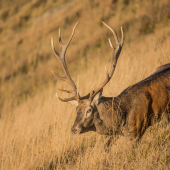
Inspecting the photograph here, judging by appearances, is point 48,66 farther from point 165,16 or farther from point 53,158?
point 53,158

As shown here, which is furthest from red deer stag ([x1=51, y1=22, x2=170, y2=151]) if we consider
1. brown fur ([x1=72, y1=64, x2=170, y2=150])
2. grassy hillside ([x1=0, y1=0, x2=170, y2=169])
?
grassy hillside ([x1=0, y1=0, x2=170, y2=169])

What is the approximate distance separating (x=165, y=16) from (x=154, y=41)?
351cm

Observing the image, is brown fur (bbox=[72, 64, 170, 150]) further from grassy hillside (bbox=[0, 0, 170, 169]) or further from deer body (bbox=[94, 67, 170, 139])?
grassy hillside (bbox=[0, 0, 170, 169])

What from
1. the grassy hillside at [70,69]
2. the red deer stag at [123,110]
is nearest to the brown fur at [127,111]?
the red deer stag at [123,110]

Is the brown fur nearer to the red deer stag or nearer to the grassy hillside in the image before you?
the red deer stag

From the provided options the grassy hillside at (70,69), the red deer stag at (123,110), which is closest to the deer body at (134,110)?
the red deer stag at (123,110)

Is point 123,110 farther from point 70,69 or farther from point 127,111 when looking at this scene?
point 70,69

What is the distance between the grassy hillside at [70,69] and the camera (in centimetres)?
401

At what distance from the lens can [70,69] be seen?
12.0 metres

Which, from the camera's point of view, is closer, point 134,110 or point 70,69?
point 134,110

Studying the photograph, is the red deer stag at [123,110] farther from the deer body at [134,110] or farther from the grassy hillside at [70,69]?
the grassy hillside at [70,69]

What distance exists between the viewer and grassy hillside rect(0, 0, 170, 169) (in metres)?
4.01

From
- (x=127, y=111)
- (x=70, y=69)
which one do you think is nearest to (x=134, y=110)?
(x=127, y=111)

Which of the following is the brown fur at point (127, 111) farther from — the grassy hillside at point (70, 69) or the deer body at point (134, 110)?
the grassy hillside at point (70, 69)
